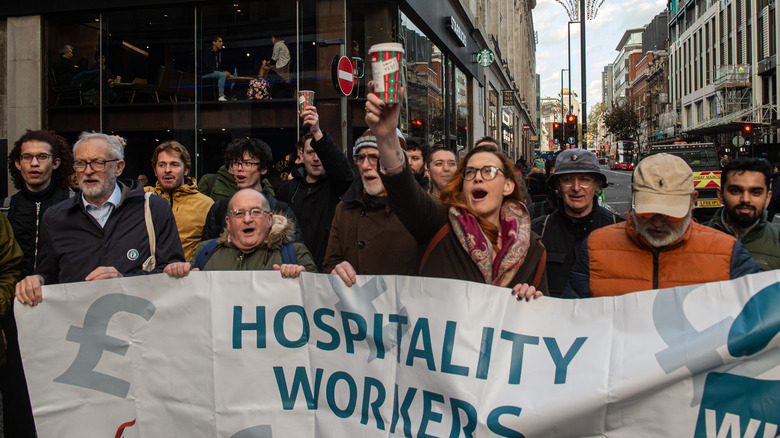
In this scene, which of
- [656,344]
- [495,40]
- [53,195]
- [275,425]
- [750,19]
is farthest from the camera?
[750,19]

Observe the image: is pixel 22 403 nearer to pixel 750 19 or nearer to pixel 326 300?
pixel 326 300

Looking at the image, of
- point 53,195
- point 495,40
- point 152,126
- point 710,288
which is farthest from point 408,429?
point 495,40

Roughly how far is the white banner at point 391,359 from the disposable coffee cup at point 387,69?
92 cm

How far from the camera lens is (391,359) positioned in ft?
8.96

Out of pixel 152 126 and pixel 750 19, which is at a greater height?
pixel 750 19

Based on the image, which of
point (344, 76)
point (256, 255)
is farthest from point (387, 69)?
point (344, 76)

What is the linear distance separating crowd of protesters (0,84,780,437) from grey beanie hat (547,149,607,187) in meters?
0.01

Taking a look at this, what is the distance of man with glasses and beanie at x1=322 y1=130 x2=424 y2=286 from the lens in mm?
3332

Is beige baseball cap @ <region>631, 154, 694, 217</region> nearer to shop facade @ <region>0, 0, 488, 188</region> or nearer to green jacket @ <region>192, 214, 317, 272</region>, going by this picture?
green jacket @ <region>192, 214, 317, 272</region>

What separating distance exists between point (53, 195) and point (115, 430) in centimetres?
174

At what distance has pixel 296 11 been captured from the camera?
12.2 m

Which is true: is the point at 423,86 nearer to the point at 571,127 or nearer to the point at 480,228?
the point at 571,127

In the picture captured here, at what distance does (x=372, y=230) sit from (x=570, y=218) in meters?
1.24

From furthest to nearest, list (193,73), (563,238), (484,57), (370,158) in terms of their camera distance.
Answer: (484,57)
(193,73)
(563,238)
(370,158)
